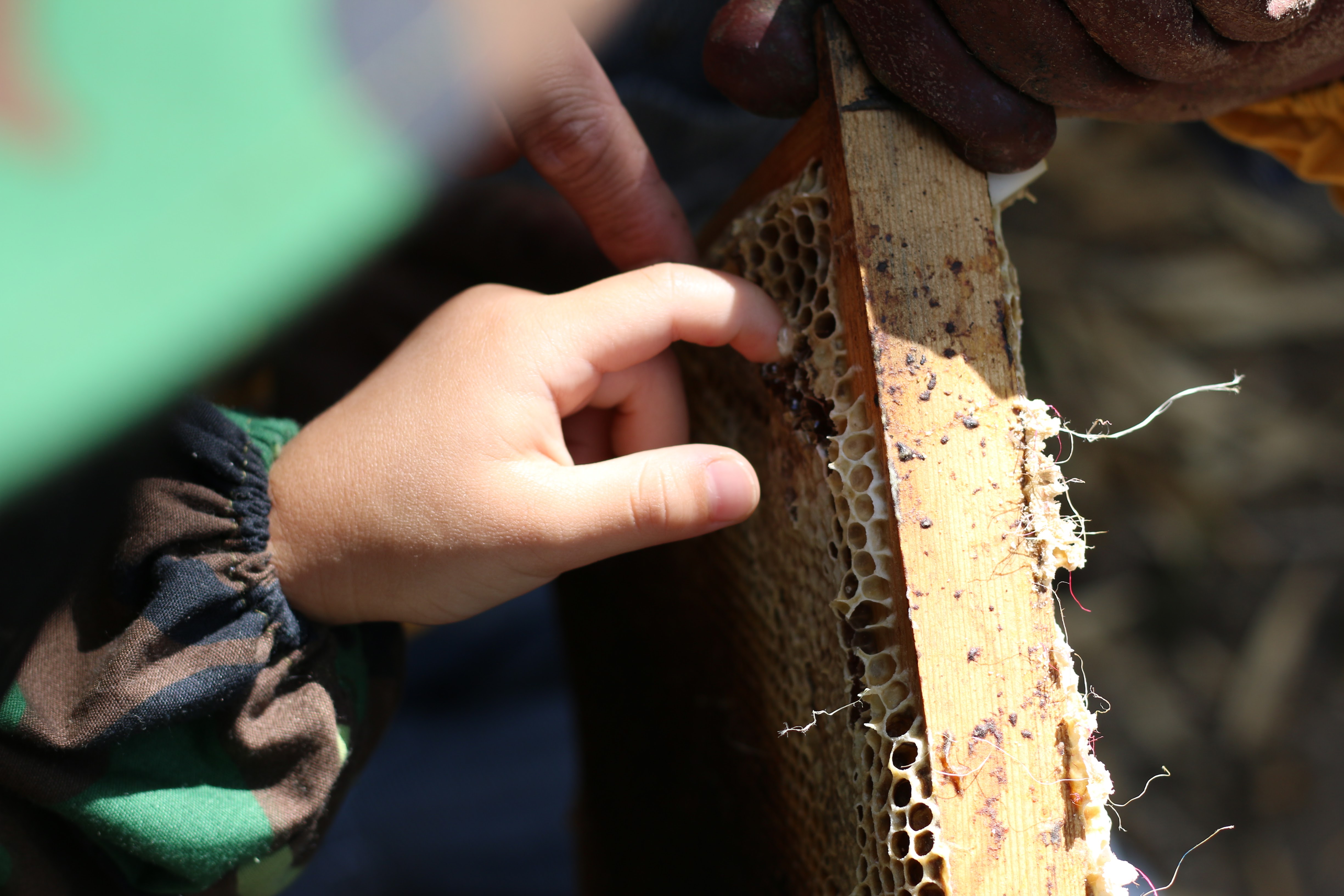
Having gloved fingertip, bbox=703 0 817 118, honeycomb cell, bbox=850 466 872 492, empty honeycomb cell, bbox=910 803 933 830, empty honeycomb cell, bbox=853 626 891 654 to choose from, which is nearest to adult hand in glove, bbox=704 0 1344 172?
gloved fingertip, bbox=703 0 817 118

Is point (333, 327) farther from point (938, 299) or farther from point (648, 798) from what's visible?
point (938, 299)

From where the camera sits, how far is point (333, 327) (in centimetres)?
112

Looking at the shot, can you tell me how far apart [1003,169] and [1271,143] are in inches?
18.2

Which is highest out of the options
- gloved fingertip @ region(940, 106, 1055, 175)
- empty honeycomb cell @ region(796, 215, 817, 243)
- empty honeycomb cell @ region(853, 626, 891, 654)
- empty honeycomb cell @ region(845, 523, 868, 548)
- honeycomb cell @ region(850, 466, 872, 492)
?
gloved fingertip @ region(940, 106, 1055, 175)

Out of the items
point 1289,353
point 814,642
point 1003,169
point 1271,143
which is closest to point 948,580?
point 814,642

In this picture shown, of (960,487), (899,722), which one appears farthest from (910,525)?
(899,722)

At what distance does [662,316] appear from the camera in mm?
665

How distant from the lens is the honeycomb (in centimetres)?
54

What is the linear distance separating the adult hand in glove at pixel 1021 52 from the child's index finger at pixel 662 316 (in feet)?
0.50

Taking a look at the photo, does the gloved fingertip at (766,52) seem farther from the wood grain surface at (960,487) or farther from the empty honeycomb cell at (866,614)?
the empty honeycomb cell at (866,614)

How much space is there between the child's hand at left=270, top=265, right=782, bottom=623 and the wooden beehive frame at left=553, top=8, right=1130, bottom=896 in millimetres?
70

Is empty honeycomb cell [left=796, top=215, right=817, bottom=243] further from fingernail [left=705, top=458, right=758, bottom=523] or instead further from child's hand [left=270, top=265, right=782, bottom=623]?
fingernail [left=705, top=458, right=758, bottom=523]

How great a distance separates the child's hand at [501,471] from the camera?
642mm

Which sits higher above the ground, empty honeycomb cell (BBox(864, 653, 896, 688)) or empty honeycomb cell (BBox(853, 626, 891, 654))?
empty honeycomb cell (BBox(853, 626, 891, 654))
